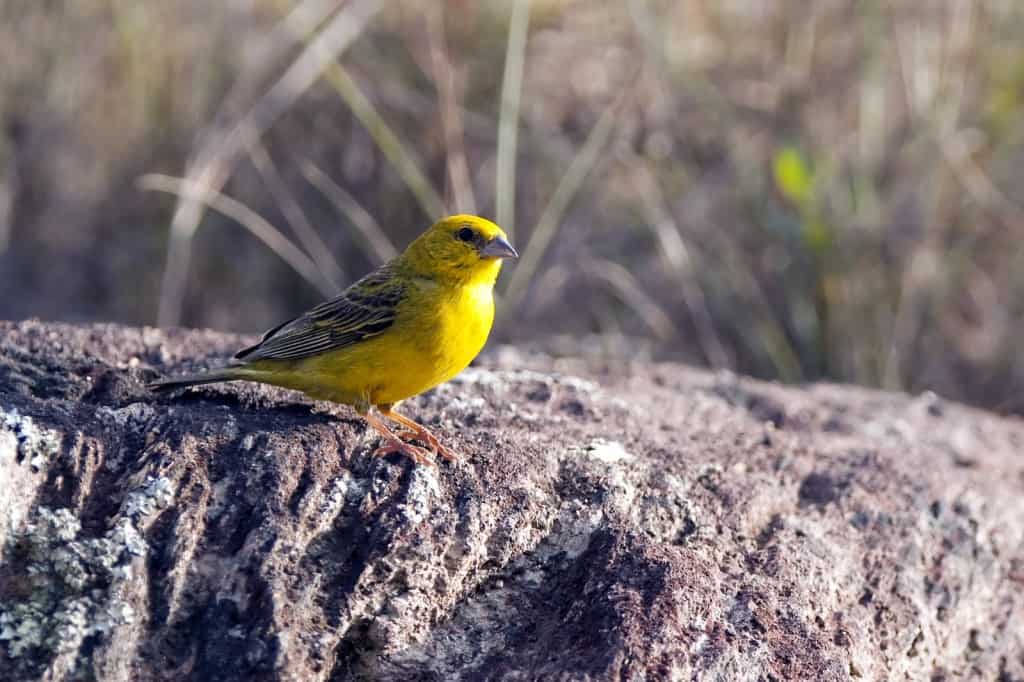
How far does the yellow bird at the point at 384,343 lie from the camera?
161 inches

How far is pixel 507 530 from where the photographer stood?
11.3 ft

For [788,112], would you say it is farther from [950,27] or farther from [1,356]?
[1,356]

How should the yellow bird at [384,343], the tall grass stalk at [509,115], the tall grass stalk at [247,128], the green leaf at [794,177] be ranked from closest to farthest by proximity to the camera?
the yellow bird at [384,343], the tall grass stalk at [509,115], the green leaf at [794,177], the tall grass stalk at [247,128]

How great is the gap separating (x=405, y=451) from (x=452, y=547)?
14.8 inches

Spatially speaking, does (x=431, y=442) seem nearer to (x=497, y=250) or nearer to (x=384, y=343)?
(x=384, y=343)

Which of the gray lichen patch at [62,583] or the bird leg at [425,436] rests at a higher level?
the bird leg at [425,436]

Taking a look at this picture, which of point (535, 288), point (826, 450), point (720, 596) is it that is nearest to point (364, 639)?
point (720, 596)

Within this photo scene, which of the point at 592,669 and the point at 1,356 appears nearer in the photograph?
the point at 592,669

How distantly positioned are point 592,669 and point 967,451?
2.77 metres

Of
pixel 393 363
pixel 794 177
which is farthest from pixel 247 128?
pixel 393 363

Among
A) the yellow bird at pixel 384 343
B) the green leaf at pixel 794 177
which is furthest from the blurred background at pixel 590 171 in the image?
the yellow bird at pixel 384 343

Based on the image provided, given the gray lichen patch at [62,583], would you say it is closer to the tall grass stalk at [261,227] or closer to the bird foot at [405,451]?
the bird foot at [405,451]

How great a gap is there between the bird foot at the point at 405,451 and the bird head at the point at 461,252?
1.01 meters

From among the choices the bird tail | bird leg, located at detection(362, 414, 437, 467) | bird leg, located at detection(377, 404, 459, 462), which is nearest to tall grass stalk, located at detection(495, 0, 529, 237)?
bird leg, located at detection(377, 404, 459, 462)
